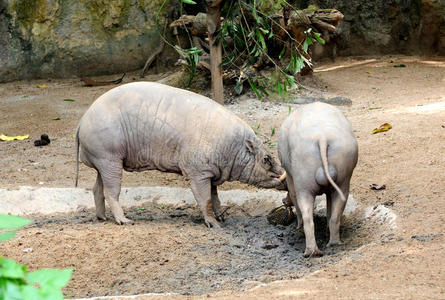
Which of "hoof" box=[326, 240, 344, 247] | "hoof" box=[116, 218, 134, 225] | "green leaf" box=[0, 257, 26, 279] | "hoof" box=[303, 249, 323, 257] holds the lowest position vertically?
"hoof" box=[116, 218, 134, 225]

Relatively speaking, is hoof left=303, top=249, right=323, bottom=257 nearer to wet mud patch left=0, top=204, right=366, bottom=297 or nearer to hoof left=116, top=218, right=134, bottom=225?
wet mud patch left=0, top=204, right=366, bottom=297

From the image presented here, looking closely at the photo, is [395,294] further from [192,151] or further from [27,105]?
[27,105]

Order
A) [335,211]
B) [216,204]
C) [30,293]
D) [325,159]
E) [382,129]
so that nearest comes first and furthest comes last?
[30,293], [325,159], [335,211], [216,204], [382,129]

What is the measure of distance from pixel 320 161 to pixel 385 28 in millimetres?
9897

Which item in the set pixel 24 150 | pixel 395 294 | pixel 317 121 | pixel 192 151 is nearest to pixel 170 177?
pixel 192 151

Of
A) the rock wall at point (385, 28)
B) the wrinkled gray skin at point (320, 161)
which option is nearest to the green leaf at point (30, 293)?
the wrinkled gray skin at point (320, 161)

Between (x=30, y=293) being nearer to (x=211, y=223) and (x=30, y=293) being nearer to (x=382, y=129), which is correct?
(x=211, y=223)

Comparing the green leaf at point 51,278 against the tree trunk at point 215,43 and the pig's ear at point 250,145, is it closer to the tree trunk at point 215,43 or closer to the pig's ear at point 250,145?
the pig's ear at point 250,145

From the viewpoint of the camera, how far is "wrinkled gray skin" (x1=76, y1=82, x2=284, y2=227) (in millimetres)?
5652

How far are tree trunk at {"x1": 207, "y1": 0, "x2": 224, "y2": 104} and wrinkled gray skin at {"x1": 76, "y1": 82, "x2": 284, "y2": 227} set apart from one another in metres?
0.98

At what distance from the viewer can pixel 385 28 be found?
45.1 feet

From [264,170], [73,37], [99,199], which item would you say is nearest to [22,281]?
[99,199]

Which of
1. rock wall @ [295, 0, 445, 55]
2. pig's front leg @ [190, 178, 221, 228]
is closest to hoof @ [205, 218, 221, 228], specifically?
pig's front leg @ [190, 178, 221, 228]

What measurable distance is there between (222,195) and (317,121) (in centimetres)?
218
